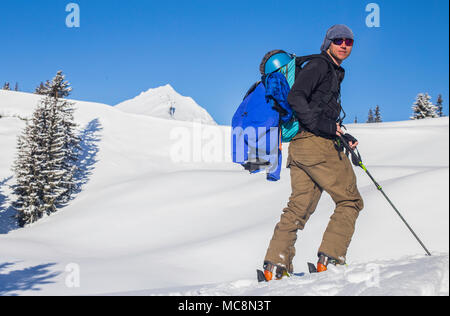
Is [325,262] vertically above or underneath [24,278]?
above

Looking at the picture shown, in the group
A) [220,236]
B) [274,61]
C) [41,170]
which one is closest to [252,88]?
[274,61]

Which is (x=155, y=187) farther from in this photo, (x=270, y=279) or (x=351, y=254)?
(x=270, y=279)

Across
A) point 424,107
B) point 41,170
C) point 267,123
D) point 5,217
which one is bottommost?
point 5,217

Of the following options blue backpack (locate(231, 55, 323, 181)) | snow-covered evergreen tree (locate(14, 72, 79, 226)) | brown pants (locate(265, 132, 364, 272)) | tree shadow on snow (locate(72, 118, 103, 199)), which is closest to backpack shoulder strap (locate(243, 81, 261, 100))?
blue backpack (locate(231, 55, 323, 181))

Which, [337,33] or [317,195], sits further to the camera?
[317,195]

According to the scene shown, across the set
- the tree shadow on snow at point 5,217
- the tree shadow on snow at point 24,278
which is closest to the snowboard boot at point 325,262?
the tree shadow on snow at point 24,278

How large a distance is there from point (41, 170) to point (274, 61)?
18798 millimetres

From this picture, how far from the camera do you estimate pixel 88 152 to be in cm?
2747

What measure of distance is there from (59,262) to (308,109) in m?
7.73

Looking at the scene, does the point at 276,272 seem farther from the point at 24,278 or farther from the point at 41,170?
the point at 41,170

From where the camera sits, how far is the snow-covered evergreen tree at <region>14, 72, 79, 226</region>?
1830 centimetres
